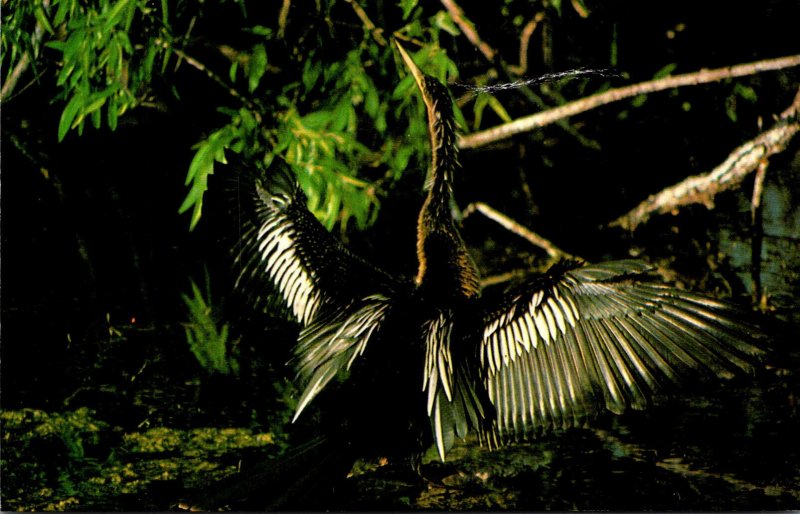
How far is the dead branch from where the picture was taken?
2254 millimetres

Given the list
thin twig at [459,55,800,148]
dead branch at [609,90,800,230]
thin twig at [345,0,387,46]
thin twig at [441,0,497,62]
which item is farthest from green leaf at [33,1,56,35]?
dead branch at [609,90,800,230]

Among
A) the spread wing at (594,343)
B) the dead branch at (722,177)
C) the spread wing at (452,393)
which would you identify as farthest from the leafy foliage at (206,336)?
the dead branch at (722,177)

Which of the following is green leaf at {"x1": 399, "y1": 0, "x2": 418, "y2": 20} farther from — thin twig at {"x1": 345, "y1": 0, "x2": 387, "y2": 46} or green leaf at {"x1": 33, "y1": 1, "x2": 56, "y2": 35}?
green leaf at {"x1": 33, "y1": 1, "x2": 56, "y2": 35}

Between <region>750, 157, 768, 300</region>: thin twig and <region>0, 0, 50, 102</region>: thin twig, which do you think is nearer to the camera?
<region>0, 0, 50, 102</region>: thin twig

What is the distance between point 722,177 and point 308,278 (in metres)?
1.29

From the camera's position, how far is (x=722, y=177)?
2.40 meters

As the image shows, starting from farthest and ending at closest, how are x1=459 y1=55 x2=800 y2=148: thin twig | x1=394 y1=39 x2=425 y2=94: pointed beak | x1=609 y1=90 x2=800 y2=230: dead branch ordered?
x1=459 y1=55 x2=800 y2=148: thin twig, x1=609 y1=90 x2=800 y2=230: dead branch, x1=394 y1=39 x2=425 y2=94: pointed beak

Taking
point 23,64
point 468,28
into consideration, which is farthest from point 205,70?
point 468,28

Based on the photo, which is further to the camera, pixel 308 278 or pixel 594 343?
pixel 308 278

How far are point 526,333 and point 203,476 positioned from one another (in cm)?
72

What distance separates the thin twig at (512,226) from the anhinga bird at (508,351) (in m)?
0.87

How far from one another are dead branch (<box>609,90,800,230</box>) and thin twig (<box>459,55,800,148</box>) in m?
0.19

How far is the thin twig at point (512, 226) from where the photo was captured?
8.68 feet

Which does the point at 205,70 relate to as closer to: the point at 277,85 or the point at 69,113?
the point at 277,85
